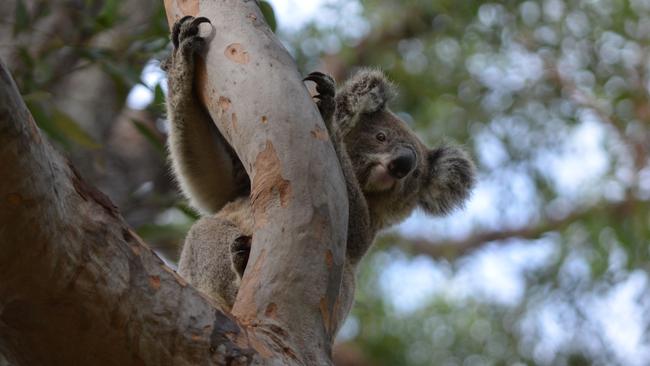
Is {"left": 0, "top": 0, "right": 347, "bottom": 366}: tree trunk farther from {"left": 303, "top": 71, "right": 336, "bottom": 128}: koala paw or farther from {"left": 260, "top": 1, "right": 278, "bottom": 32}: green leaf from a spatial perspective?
{"left": 260, "top": 1, "right": 278, "bottom": 32}: green leaf

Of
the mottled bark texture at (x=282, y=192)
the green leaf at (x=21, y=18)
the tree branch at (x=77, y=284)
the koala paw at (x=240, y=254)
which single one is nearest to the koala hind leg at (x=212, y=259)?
the koala paw at (x=240, y=254)

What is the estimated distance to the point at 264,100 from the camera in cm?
213

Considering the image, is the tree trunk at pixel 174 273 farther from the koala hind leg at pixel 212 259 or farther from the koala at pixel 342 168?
the koala hind leg at pixel 212 259

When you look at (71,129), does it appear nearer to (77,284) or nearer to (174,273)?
(174,273)

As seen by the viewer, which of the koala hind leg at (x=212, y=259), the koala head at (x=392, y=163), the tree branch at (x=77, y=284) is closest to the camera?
the tree branch at (x=77, y=284)

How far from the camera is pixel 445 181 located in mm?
3695

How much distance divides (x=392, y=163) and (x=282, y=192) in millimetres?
1327

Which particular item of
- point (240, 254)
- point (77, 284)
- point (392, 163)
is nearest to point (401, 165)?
point (392, 163)

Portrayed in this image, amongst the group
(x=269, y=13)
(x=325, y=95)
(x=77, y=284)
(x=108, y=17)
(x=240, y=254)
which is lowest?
(x=77, y=284)

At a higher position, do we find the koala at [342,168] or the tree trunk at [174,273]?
the koala at [342,168]

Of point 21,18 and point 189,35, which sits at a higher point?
point 21,18

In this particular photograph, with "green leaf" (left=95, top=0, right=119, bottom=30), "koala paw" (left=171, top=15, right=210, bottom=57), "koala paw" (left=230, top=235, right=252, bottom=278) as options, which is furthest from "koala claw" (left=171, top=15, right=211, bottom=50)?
"green leaf" (left=95, top=0, right=119, bottom=30)

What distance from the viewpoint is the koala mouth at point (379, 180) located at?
3.35m

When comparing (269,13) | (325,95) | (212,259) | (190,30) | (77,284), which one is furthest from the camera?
(269,13)
